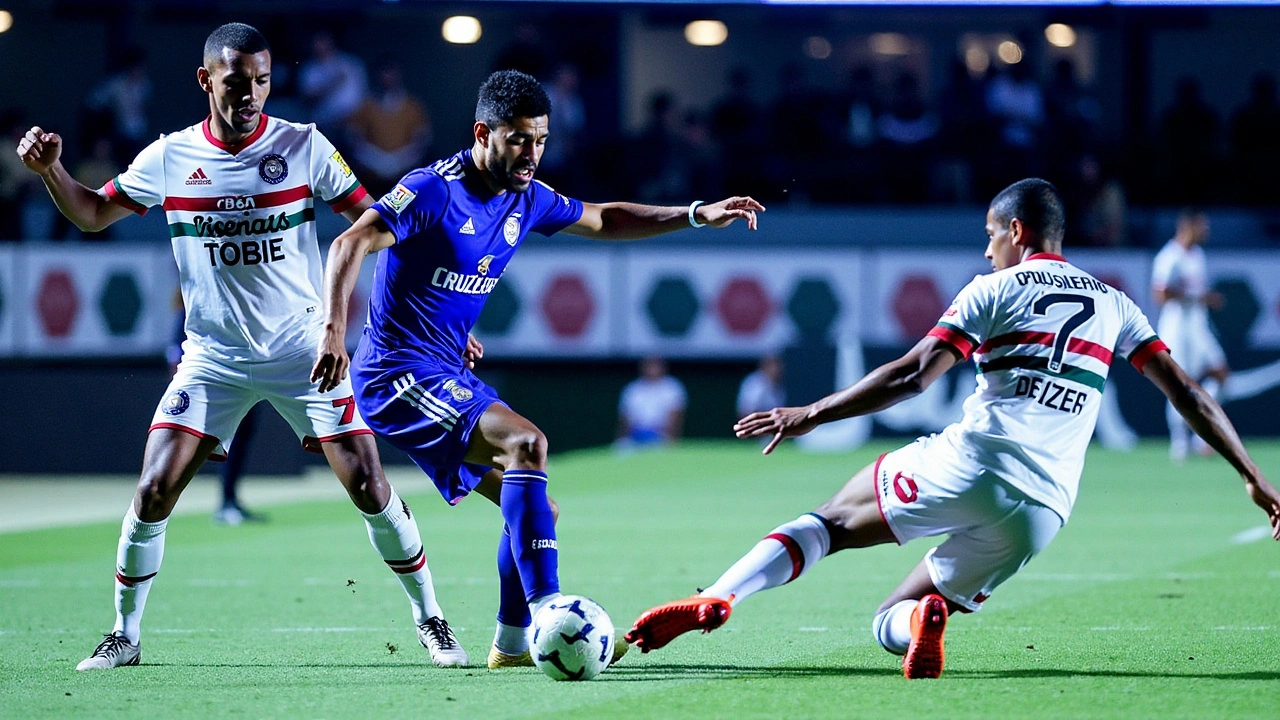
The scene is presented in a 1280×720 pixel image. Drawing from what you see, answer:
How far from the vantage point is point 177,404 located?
5984 millimetres

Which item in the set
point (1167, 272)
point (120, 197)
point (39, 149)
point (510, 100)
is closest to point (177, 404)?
point (120, 197)

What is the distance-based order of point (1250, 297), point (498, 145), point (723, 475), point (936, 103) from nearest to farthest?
point (498, 145), point (723, 475), point (1250, 297), point (936, 103)

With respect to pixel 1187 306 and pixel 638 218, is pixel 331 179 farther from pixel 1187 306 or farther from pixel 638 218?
pixel 1187 306

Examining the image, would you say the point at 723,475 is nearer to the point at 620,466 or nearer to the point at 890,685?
the point at 620,466

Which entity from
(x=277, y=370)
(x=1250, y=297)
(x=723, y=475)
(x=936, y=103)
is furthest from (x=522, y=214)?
(x=936, y=103)

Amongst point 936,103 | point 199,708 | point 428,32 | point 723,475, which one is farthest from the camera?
point 428,32

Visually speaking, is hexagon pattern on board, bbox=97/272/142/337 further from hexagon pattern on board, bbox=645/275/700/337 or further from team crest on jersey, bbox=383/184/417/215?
team crest on jersey, bbox=383/184/417/215

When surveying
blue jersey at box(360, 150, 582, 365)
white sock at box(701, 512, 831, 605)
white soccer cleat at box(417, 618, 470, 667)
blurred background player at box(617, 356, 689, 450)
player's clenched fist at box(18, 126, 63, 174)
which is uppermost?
player's clenched fist at box(18, 126, 63, 174)

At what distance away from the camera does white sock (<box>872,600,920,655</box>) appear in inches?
216

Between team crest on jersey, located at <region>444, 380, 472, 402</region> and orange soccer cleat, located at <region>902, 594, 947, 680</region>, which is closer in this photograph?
orange soccer cleat, located at <region>902, 594, 947, 680</region>

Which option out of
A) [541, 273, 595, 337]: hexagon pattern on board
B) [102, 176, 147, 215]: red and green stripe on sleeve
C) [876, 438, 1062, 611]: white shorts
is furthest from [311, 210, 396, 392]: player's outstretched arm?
[541, 273, 595, 337]: hexagon pattern on board

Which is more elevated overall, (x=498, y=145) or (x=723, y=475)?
(x=498, y=145)

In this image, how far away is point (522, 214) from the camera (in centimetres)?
596

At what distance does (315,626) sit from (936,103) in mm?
15380
